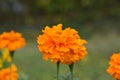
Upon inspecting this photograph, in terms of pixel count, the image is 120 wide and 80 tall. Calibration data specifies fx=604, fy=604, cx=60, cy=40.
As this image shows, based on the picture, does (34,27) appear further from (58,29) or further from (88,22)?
(58,29)

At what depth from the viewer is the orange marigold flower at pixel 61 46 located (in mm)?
2553

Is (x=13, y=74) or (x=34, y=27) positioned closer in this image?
(x=13, y=74)

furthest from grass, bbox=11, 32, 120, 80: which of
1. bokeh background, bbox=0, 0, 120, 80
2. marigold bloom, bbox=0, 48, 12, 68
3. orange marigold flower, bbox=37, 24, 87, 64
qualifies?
orange marigold flower, bbox=37, 24, 87, 64

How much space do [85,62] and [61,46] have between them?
14.9 ft

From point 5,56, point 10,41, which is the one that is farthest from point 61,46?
point 5,56

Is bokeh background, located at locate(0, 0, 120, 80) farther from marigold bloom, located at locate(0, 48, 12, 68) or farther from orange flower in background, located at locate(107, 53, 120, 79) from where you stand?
orange flower in background, located at locate(107, 53, 120, 79)

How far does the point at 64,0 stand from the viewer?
11.3m

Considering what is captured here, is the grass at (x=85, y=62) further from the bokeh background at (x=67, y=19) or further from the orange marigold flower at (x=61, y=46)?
the orange marigold flower at (x=61, y=46)

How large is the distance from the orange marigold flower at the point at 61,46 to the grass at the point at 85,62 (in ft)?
8.61

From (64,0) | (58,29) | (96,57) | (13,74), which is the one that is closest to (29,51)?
(96,57)

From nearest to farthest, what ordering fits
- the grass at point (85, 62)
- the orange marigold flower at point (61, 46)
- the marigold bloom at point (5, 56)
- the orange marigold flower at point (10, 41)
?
the orange marigold flower at point (61, 46), the orange marigold flower at point (10, 41), the marigold bloom at point (5, 56), the grass at point (85, 62)

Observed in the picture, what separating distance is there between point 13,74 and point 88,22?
7.45 metres

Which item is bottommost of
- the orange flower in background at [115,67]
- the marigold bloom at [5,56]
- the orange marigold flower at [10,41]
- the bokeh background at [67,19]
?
the orange flower in background at [115,67]

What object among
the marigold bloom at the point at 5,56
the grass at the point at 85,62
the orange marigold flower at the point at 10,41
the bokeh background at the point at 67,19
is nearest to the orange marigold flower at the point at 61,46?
the orange marigold flower at the point at 10,41
